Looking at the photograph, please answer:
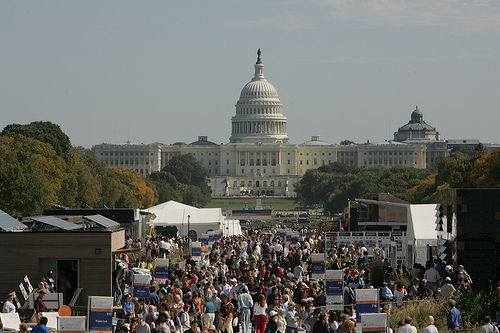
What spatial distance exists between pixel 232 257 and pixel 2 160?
87.1ft

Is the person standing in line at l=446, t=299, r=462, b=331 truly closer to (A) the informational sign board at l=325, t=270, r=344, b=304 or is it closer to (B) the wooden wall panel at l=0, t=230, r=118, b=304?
(A) the informational sign board at l=325, t=270, r=344, b=304

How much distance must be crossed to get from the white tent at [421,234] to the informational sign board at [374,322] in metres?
13.4

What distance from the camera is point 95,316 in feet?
55.3

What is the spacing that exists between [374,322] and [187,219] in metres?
35.8

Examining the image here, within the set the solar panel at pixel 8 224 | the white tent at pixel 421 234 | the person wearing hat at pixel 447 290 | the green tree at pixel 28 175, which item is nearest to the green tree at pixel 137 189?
the green tree at pixel 28 175

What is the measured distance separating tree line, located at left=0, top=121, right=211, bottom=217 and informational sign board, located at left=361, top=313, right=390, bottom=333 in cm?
3814

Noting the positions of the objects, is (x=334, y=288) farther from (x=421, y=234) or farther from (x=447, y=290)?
(x=421, y=234)

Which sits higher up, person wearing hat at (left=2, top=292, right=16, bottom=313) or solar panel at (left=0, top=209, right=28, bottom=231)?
solar panel at (left=0, top=209, right=28, bottom=231)

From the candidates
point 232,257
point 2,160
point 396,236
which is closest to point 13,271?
point 232,257

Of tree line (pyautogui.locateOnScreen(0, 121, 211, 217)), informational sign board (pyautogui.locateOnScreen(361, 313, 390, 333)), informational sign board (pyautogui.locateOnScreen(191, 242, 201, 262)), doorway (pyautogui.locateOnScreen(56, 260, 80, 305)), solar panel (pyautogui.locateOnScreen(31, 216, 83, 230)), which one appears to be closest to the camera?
informational sign board (pyautogui.locateOnScreen(361, 313, 390, 333))

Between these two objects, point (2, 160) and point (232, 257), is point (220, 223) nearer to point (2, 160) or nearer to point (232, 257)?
point (2, 160)

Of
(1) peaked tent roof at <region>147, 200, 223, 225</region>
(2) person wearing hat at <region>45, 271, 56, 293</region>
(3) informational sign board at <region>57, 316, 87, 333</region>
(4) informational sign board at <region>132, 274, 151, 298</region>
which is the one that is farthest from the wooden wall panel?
(1) peaked tent roof at <region>147, 200, 223, 225</region>

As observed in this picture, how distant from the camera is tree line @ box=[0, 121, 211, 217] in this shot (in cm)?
5191

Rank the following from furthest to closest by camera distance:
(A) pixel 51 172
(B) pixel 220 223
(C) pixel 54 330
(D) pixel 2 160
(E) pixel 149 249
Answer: (A) pixel 51 172
(D) pixel 2 160
(B) pixel 220 223
(E) pixel 149 249
(C) pixel 54 330
